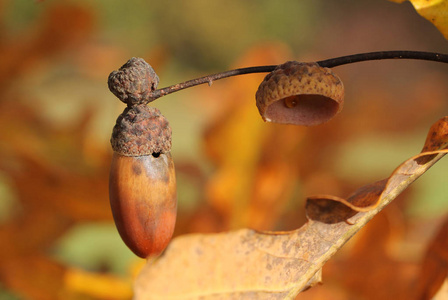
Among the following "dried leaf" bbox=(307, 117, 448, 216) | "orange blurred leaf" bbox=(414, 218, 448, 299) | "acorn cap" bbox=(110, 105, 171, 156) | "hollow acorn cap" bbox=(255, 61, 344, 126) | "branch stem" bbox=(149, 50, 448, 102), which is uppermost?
"branch stem" bbox=(149, 50, 448, 102)

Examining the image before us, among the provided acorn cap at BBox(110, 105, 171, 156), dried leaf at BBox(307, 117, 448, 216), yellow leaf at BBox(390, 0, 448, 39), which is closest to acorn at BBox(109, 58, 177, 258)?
acorn cap at BBox(110, 105, 171, 156)

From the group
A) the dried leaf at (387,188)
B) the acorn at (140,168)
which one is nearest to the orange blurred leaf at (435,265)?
the dried leaf at (387,188)

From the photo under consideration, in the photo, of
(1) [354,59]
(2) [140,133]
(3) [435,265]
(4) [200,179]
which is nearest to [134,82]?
(2) [140,133]

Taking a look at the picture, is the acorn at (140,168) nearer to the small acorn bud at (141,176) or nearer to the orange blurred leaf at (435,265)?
the small acorn bud at (141,176)

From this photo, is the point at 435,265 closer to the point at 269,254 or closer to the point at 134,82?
the point at 269,254

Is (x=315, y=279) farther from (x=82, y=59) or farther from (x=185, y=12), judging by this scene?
(x=82, y=59)

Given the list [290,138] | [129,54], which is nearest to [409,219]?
[290,138]

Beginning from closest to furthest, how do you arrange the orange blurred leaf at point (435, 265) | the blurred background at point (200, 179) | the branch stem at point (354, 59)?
the branch stem at point (354, 59) < the orange blurred leaf at point (435, 265) < the blurred background at point (200, 179)

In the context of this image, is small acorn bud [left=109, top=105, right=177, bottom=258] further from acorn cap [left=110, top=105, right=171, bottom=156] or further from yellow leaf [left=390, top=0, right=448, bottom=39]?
yellow leaf [left=390, top=0, right=448, bottom=39]
